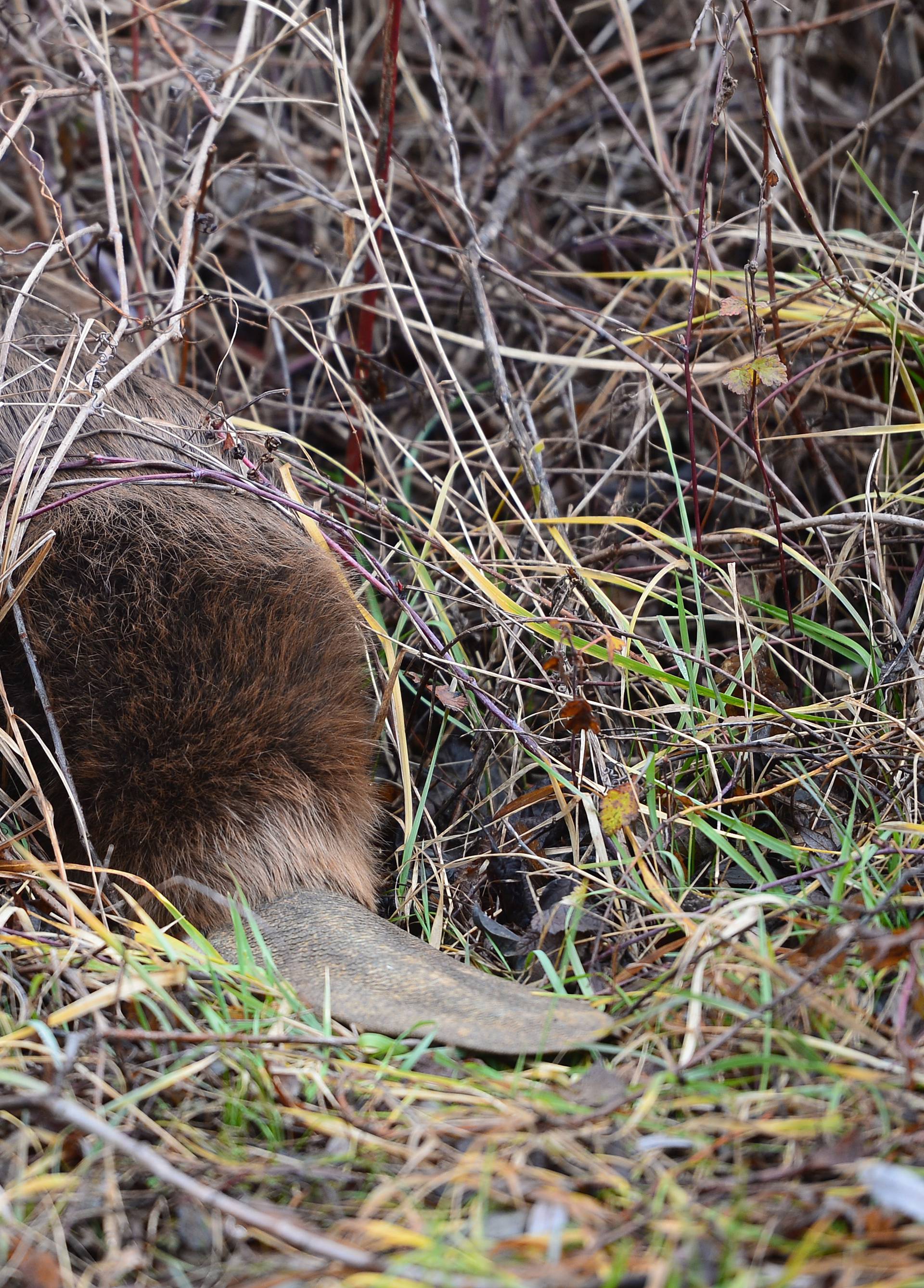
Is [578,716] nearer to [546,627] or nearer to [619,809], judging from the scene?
[619,809]

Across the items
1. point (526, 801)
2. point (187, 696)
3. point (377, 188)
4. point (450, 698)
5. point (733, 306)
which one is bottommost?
point (526, 801)

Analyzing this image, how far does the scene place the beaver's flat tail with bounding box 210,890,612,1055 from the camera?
1.42 meters

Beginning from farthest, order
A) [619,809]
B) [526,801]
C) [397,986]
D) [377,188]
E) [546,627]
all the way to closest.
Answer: [377,188] → [546,627] → [526,801] → [619,809] → [397,986]

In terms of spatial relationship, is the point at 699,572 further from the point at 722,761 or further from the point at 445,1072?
the point at 445,1072

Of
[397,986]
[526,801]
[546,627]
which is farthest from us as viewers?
[546,627]

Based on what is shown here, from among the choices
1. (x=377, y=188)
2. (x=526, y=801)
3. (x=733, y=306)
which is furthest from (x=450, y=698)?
(x=377, y=188)

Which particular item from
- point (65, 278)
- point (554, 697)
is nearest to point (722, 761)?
point (554, 697)

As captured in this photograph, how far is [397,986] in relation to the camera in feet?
5.15

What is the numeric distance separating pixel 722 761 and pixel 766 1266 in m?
1.00

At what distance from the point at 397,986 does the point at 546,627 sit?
0.77 m

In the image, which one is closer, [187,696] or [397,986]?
[397,986]

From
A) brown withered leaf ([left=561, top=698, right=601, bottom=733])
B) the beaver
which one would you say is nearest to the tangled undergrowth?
brown withered leaf ([left=561, top=698, right=601, bottom=733])

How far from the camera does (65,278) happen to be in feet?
9.82

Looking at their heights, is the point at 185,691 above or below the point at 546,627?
above
